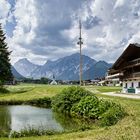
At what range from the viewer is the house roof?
186 ft

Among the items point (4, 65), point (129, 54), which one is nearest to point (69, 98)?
point (129, 54)

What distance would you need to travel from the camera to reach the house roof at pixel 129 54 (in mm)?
56737

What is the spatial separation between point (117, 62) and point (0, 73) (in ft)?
76.2

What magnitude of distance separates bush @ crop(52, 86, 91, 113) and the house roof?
19039 mm

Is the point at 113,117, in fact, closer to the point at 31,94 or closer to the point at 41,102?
the point at 41,102

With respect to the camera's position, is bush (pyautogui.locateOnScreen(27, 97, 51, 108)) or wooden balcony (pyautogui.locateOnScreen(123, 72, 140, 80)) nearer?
bush (pyautogui.locateOnScreen(27, 97, 51, 108))

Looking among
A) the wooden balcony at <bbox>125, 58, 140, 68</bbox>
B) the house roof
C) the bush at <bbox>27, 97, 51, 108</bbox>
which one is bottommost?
the bush at <bbox>27, 97, 51, 108</bbox>

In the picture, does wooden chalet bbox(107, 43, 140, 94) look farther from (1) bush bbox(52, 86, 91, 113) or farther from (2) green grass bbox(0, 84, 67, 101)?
(1) bush bbox(52, 86, 91, 113)

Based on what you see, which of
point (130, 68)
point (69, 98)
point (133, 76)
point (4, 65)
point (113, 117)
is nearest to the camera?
point (113, 117)

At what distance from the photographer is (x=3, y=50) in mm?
73188

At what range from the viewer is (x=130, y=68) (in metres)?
61.6

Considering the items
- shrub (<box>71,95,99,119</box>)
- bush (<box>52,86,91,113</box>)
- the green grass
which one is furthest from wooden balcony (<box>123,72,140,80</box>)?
shrub (<box>71,95,99,119</box>)

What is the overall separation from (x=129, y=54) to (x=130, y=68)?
3.14m

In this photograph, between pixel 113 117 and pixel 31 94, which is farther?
pixel 31 94
